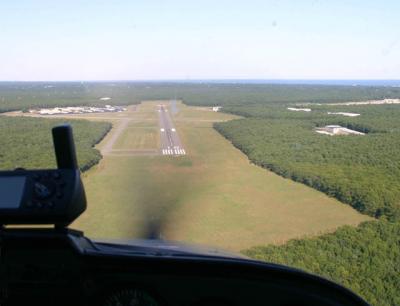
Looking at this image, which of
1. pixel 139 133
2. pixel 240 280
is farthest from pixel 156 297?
pixel 139 133

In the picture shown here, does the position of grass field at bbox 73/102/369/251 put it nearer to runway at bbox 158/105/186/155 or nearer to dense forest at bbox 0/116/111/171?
runway at bbox 158/105/186/155

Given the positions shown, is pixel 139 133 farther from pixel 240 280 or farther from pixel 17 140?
pixel 240 280

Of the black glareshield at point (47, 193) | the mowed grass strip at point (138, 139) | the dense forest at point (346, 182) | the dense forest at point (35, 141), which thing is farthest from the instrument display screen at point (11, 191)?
the mowed grass strip at point (138, 139)

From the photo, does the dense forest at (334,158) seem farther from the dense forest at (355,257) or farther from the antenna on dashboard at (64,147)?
the antenna on dashboard at (64,147)

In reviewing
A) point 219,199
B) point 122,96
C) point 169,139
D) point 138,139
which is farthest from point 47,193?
point 122,96

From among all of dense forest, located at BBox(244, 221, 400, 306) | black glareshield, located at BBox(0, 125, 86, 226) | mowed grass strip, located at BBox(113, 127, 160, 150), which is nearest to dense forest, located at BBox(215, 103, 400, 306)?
dense forest, located at BBox(244, 221, 400, 306)

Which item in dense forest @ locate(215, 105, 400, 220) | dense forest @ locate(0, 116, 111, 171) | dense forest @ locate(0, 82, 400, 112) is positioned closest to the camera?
dense forest @ locate(0, 116, 111, 171)
